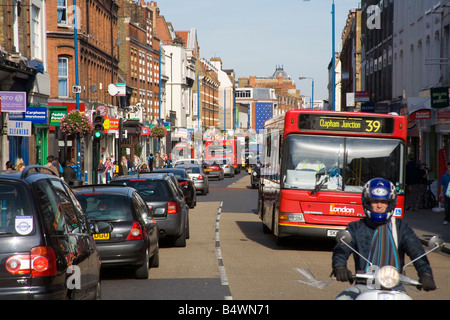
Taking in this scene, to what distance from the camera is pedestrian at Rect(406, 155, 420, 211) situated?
1102 inches

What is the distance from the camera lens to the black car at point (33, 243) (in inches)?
256

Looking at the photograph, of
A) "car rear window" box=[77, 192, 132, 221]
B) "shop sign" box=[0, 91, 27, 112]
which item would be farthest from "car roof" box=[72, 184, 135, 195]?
"shop sign" box=[0, 91, 27, 112]

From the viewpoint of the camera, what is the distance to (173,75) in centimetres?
10494

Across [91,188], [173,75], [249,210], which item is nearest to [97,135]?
[249,210]

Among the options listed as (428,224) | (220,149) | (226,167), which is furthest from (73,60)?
(428,224)

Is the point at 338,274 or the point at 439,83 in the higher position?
the point at 439,83

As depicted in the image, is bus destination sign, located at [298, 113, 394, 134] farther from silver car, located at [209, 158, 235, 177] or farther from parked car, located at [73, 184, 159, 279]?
silver car, located at [209, 158, 235, 177]

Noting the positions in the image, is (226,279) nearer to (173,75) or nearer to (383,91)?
(383,91)

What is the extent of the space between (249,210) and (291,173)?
45.8 feet

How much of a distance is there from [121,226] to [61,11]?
124 ft

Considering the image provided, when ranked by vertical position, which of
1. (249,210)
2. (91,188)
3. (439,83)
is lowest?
(249,210)

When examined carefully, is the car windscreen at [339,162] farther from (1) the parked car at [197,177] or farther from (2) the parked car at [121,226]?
(1) the parked car at [197,177]

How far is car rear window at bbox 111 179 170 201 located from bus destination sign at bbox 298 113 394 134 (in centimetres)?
310

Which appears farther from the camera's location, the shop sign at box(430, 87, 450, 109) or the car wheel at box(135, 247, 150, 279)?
the shop sign at box(430, 87, 450, 109)
